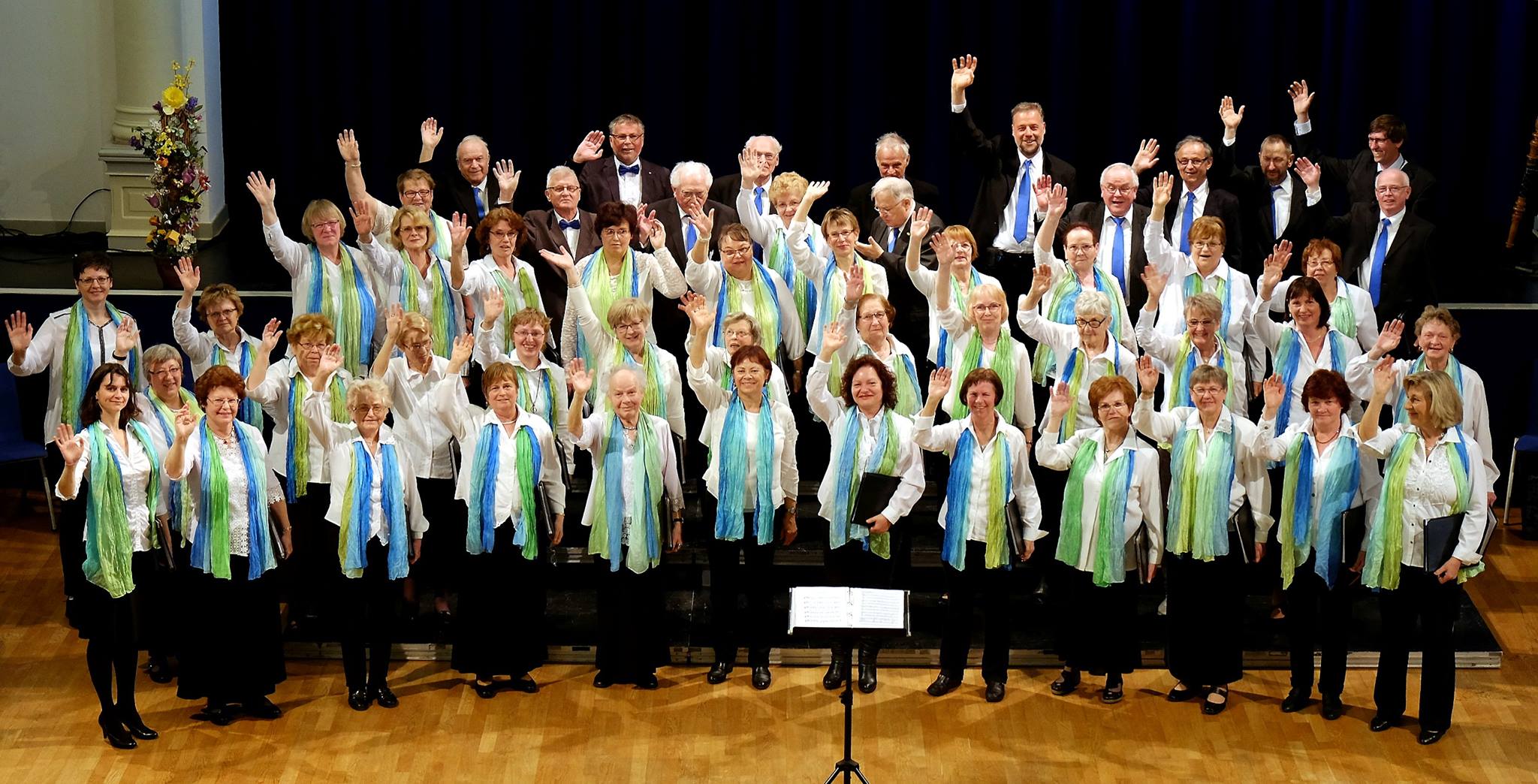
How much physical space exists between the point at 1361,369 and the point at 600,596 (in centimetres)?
295

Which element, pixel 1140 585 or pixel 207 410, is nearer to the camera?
pixel 207 410

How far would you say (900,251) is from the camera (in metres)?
8.05

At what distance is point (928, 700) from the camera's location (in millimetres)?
7262

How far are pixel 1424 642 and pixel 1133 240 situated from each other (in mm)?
2115

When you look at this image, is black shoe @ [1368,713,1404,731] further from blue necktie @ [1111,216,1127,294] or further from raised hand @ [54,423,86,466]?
raised hand @ [54,423,86,466]

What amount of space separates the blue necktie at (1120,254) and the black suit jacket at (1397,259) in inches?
34.6

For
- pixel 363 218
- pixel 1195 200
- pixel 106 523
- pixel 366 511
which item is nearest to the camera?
pixel 106 523

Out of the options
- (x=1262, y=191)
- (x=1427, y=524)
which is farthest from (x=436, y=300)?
(x=1427, y=524)

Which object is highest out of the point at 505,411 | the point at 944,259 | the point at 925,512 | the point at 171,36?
the point at 171,36

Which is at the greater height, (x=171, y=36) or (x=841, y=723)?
(x=171, y=36)

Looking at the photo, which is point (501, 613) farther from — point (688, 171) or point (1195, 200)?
point (1195, 200)

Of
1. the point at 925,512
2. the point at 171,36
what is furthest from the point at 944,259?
the point at 171,36

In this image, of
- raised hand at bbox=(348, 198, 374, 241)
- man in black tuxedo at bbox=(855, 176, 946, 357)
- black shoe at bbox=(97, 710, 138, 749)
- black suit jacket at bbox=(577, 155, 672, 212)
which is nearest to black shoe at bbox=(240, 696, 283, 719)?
black shoe at bbox=(97, 710, 138, 749)

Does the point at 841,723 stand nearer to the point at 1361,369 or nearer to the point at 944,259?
the point at 944,259
